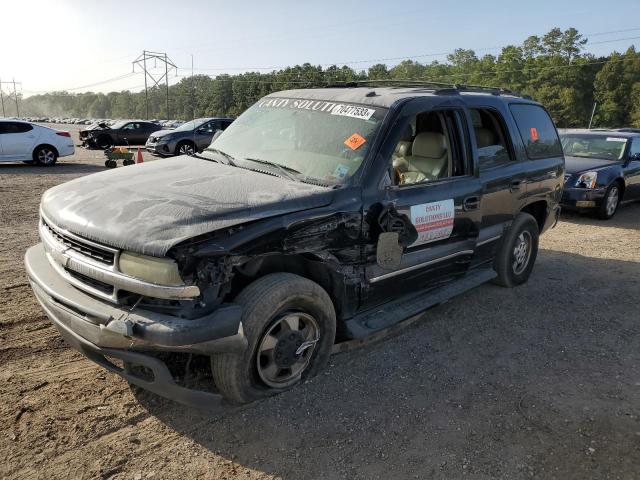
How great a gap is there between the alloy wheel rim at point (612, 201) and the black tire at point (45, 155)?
47.7 ft

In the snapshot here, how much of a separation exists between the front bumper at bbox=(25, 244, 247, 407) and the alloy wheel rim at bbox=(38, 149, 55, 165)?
45.2 ft

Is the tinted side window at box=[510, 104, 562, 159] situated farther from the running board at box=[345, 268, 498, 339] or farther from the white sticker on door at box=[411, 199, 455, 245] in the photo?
the white sticker on door at box=[411, 199, 455, 245]

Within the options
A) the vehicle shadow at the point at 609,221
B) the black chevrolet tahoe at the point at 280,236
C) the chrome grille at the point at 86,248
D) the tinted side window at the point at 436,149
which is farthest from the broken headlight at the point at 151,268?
the vehicle shadow at the point at 609,221

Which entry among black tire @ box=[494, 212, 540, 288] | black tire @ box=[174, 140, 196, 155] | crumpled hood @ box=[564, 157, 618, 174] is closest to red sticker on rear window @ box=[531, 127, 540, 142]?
black tire @ box=[494, 212, 540, 288]

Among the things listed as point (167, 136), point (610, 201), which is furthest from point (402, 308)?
point (167, 136)

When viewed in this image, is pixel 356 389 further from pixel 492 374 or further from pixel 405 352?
pixel 492 374

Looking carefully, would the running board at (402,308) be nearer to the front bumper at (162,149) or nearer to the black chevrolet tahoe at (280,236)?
the black chevrolet tahoe at (280,236)

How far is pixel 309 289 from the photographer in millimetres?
2988

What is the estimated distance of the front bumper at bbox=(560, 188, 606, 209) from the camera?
8922 mm

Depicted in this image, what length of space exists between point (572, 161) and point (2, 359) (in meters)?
9.93

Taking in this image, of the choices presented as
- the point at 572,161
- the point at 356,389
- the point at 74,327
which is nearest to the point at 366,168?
the point at 356,389

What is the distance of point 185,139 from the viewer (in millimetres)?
18109

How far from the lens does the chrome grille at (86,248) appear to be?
2.66 m

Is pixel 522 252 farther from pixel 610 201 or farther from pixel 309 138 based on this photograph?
pixel 610 201
